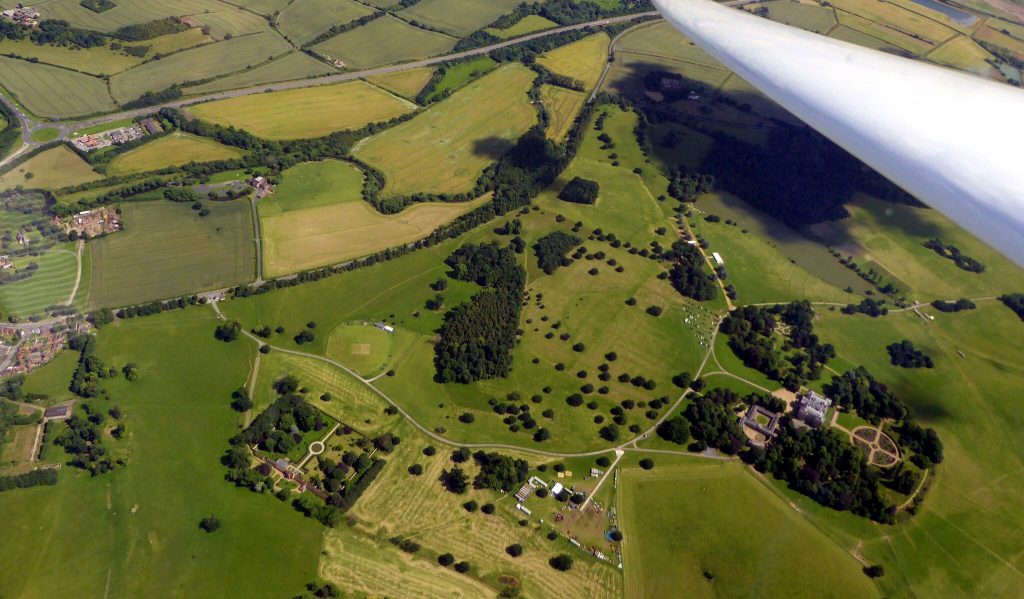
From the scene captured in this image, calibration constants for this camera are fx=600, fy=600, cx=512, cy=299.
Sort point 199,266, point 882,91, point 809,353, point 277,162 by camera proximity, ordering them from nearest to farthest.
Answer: point 882,91, point 809,353, point 199,266, point 277,162

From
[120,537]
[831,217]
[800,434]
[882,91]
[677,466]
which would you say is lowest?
[120,537]

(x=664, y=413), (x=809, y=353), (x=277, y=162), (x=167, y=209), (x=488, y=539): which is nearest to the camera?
(x=488, y=539)

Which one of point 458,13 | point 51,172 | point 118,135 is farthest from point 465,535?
point 458,13

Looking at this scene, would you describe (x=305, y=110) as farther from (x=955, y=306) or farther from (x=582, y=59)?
(x=955, y=306)

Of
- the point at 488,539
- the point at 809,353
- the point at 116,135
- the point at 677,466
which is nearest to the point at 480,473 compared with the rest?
the point at 488,539

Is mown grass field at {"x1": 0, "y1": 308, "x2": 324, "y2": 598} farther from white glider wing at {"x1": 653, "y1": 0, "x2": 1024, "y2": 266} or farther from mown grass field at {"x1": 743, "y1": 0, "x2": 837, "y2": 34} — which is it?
mown grass field at {"x1": 743, "y1": 0, "x2": 837, "y2": 34}

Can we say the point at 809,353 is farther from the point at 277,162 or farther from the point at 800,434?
the point at 277,162

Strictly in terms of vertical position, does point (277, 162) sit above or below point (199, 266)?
above

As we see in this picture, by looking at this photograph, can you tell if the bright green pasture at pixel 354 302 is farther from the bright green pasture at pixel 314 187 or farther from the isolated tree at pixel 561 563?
the isolated tree at pixel 561 563
